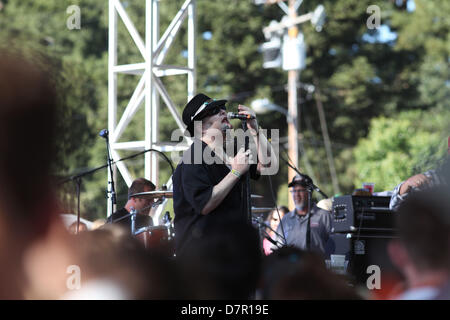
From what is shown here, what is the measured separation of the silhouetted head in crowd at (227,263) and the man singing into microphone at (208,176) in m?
1.44

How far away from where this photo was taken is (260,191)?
28109mm

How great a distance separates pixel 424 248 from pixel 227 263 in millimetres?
663

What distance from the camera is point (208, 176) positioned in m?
4.16

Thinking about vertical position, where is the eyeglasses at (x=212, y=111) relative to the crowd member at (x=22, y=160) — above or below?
above

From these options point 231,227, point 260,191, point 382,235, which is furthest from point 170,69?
point 260,191

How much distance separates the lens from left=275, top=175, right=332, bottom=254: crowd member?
7.45 m

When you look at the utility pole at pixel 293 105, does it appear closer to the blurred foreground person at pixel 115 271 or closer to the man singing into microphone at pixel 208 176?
the man singing into microphone at pixel 208 176

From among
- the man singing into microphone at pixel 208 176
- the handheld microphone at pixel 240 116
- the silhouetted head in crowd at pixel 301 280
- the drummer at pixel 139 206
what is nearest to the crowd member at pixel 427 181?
the man singing into microphone at pixel 208 176

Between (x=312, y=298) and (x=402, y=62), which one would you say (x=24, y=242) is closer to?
(x=312, y=298)

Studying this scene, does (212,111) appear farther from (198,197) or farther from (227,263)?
(227,263)

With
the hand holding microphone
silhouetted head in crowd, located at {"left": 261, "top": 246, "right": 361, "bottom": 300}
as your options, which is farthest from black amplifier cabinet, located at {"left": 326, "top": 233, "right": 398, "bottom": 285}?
silhouetted head in crowd, located at {"left": 261, "top": 246, "right": 361, "bottom": 300}

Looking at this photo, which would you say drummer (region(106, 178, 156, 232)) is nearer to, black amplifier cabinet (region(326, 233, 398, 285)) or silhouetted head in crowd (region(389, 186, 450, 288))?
black amplifier cabinet (region(326, 233, 398, 285))

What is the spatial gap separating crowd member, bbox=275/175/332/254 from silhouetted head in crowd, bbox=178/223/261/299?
4.62m

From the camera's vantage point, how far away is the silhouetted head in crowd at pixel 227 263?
2.34 meters
